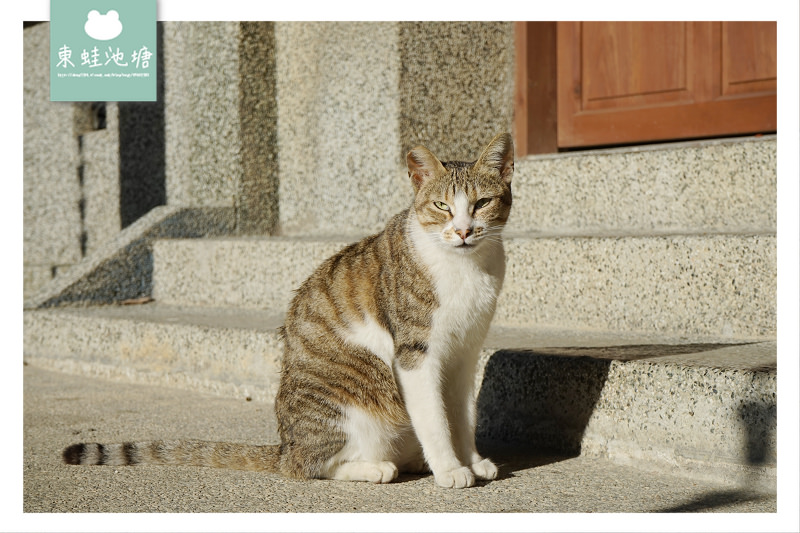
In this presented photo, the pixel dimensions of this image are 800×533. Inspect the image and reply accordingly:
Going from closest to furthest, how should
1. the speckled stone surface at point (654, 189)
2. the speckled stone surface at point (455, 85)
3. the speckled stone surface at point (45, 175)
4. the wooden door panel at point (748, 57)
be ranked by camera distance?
1. the speckled stone surface at point (654, 189)
2. the wooden door panel at point (748, 57)
3. the speckled stone surface at point (455, 85)
4. the speckled stone surface at point (45, 175)

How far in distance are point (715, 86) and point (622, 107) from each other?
503 millimetres

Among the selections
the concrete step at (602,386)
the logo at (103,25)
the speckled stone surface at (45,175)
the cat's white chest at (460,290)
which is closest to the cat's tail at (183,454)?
the cat's white chest at (460,290)

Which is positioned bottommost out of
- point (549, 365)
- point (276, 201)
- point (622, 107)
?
point (549, 365)

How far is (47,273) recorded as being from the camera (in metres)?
6.98

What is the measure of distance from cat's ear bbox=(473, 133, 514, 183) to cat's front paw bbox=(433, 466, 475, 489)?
2.82ft

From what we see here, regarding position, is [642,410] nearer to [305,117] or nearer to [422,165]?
[422,165]

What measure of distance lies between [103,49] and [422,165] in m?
1.08

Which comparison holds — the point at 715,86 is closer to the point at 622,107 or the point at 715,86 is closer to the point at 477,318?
the point at 622,107

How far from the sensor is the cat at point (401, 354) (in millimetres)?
2635

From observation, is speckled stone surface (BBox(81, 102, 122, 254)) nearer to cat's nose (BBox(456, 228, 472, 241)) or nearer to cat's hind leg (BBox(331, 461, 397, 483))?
cat's hind leg (BBox(331, 461, 397, 483))

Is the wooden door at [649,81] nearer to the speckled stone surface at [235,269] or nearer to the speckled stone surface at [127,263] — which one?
the speckled stone surface at [235,269]

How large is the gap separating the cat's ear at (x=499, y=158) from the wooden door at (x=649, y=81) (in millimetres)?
2118

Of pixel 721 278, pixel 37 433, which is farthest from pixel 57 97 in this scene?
pixel 721 278

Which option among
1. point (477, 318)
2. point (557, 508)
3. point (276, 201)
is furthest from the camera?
point (276, 201)
